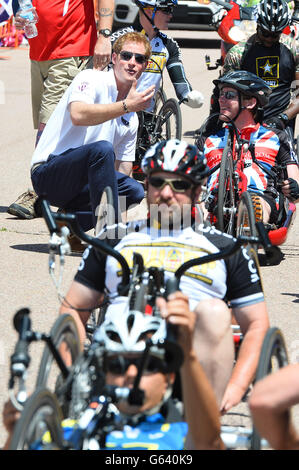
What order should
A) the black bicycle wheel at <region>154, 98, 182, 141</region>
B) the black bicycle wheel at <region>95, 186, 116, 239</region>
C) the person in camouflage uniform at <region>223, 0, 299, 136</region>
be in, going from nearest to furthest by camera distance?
the black bicycle wheel at <region>95, 186, 116, 239</region> → the person in camouflage uniform at <region>223, 0, 299, 136</region> → the black bicycle wheel at <region>154, 98, 182, 141</region>

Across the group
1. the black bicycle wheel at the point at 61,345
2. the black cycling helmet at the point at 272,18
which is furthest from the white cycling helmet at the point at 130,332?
the black cycling helmet at the point at 272,18

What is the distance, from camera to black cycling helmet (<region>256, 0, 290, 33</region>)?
8.41 m

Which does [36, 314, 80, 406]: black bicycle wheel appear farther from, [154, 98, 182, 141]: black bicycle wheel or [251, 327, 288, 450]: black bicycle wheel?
[154, 98, 182, 141]: black bicycle wheel

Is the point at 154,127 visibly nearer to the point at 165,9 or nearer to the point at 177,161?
the point at 165,9

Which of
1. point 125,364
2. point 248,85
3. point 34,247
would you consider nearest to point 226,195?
point 248,85

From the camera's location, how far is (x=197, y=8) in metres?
20.8

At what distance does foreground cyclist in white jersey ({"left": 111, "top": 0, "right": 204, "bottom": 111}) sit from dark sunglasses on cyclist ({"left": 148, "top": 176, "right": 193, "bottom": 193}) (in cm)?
549

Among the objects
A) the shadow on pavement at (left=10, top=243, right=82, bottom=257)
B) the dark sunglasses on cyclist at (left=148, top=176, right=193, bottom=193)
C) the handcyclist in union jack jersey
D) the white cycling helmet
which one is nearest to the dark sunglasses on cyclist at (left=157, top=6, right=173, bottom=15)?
the handcyclist in union jack jersey

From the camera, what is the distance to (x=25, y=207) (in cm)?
881

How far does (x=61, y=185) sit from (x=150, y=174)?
2804 millimetres

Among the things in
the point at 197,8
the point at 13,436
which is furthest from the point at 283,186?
the point at 197,8

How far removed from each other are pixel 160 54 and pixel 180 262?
6.04 metres

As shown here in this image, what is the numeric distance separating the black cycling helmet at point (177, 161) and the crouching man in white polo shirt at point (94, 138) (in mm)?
2044

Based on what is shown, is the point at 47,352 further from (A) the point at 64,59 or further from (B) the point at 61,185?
(A) the point at 64,59
